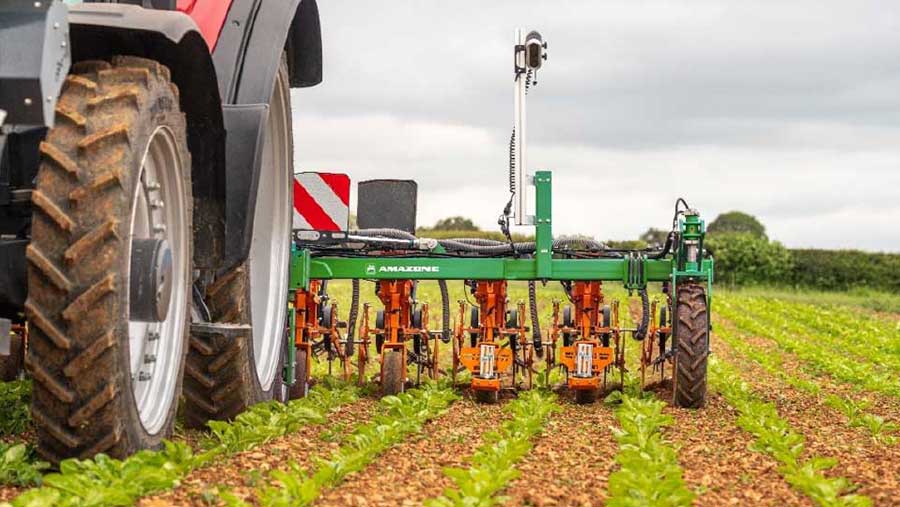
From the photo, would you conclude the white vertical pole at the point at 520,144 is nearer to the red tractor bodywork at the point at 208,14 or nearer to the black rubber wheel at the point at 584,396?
the black rubber wheel at the point at 584,396

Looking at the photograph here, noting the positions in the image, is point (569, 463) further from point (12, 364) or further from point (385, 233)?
point (385, 233)

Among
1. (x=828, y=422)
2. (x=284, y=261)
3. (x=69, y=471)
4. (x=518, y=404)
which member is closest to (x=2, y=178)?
(x=69, y=471)

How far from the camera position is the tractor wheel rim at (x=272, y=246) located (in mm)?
7957

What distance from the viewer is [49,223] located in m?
4.45

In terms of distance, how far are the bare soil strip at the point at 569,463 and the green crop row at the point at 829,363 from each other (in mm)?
4932

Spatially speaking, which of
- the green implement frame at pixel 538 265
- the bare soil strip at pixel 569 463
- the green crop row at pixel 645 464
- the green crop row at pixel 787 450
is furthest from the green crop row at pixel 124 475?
the green implement frame at pixel 538 265

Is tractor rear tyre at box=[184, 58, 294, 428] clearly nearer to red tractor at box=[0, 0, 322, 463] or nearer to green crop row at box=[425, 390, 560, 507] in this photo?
red tractor at box=[0, 0, 322, 463]

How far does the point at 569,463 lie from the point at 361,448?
1.04m

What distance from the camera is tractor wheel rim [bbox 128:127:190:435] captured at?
514 cm

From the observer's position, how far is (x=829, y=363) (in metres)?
16.2

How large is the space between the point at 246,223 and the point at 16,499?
6.28ft

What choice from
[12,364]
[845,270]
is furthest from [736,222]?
[12,364]

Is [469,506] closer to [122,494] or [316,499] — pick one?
[316,499]

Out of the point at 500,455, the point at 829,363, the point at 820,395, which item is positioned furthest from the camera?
the point at 829,363
